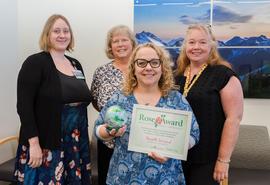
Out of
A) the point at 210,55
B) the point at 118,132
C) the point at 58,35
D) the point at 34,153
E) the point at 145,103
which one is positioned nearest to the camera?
the point at 118,132

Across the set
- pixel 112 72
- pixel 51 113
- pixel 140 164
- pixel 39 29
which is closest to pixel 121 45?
pixel 112 72

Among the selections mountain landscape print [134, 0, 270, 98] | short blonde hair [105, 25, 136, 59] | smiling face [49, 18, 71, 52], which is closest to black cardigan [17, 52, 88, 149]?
smiling face [49, 18, 71, 52]

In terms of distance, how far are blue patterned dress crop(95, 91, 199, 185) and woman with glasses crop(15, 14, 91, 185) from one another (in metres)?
0.65

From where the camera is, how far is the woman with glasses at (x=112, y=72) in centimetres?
244

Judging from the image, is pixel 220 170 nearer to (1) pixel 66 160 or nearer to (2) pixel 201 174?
(2) pixel 201 174

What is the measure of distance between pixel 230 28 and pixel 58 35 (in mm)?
1708

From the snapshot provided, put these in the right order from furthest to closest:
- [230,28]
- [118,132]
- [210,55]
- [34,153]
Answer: [230,28] → [34,153] → [210,55] → [118,132]

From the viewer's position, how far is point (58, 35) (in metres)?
2.32

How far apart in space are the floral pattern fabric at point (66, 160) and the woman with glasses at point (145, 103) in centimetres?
67

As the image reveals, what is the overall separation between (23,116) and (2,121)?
5.11 ft

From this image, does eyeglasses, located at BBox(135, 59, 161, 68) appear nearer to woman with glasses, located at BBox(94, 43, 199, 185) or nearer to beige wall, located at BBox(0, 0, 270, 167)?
woman with glasses, located at BBox(94, 43, 199, 185)

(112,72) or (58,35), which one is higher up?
(58,35)

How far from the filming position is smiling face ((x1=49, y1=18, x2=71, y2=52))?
2.31 meters

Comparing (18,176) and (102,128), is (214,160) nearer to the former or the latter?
(102,128)
